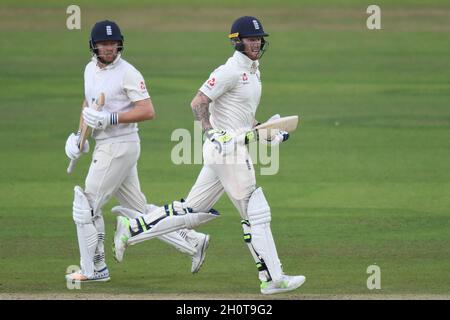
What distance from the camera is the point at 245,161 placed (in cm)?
999

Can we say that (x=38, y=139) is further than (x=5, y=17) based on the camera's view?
No

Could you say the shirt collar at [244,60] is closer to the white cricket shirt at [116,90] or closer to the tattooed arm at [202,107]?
the tattooed arm at [202,107]

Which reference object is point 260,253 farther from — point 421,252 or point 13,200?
point 13,200

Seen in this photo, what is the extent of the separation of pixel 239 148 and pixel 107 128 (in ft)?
3.81

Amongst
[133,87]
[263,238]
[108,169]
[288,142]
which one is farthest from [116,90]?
[288,142]

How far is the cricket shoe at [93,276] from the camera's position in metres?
10.4

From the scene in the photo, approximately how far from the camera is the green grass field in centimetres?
1115

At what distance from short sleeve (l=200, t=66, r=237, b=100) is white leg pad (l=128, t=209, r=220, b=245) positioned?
3.17 feet

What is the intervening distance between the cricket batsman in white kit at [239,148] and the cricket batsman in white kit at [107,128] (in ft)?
1.33

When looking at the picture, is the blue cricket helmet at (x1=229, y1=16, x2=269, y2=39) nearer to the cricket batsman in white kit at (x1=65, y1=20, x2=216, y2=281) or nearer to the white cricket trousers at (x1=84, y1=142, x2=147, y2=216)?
the cricket batsman in white kit at (x1=65, y1=20, x2=216, y2=281)

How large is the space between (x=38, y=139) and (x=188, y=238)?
332 inches

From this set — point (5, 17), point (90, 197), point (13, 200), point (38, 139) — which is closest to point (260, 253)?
point (90, 197)

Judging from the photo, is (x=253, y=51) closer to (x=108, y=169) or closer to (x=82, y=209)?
(x=108, y=169)

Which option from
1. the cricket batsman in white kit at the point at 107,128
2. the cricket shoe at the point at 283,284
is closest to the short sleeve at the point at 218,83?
the cricket batsman in white kit at the point at 107,128
